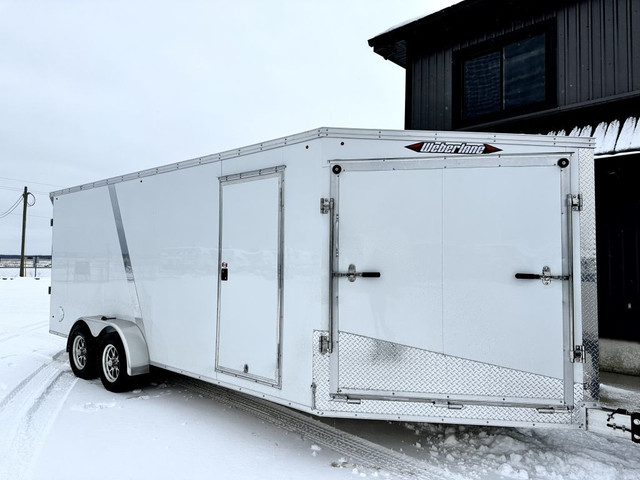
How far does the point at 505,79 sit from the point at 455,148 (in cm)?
472

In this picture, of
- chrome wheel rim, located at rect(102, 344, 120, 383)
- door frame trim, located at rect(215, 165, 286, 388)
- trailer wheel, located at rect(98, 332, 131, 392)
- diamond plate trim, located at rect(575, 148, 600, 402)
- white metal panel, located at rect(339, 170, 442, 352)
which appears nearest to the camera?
diamond plate trim, located at rect(575, 148, 600, 402)

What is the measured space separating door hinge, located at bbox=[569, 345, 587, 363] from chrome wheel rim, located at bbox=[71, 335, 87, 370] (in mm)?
5974

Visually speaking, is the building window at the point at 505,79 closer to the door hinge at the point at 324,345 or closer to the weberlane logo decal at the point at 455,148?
the weberlane logo decal at the point at 455,148

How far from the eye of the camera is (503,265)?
3332 mm

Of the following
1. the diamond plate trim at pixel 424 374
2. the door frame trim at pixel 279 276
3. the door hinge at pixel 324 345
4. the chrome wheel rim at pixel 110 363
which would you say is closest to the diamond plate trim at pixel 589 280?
the diamond plate trim at pixel 424 374

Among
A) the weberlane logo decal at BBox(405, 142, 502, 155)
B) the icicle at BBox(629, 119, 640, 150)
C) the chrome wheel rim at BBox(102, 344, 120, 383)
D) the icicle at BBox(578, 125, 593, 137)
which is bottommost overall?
the chrome wheel rim at BBox(102, 344, 120, 383)

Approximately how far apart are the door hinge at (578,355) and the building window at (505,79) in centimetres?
490

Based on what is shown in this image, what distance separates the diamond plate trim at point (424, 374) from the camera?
10.7 feet

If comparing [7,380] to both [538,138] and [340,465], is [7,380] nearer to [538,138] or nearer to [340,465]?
[340,465]

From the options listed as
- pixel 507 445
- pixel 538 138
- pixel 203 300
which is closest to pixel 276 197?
pixel 203 300

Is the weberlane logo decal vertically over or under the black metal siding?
under

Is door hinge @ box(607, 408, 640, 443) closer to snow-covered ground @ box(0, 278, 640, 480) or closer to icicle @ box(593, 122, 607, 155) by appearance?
snow-covered ground @ box(0, 278, 640, 480)

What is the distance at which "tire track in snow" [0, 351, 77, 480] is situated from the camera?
3.62 metres

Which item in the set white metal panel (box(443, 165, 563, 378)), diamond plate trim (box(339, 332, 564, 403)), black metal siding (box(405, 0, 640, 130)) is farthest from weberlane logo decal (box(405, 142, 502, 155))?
black metal siding (box(405, 0, 640, 130))
